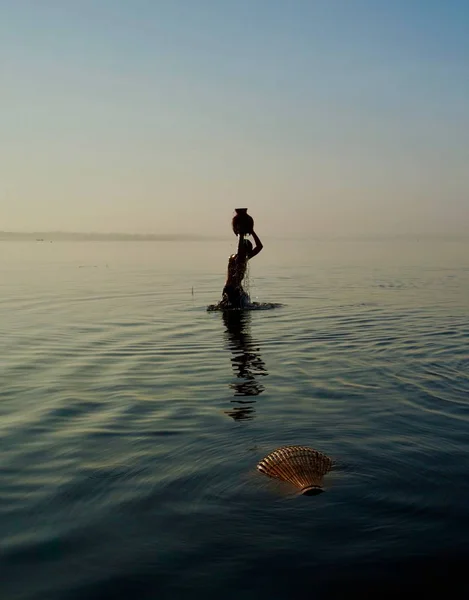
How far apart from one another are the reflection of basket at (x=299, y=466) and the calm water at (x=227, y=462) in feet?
0.56

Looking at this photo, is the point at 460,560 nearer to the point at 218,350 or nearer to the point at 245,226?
the point at 218,350

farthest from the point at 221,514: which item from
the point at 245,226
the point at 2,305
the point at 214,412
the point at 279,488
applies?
the point at 2,305

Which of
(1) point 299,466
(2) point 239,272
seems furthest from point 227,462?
(2) point 239,272

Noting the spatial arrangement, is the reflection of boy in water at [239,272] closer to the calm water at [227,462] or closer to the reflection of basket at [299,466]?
the calm water at [227,462]

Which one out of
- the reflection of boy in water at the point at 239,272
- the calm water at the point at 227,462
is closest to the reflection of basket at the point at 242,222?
the reflection of boy in water at the point at 239,272

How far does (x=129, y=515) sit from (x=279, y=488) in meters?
1.61

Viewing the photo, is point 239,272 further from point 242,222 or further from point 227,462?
point 227,462

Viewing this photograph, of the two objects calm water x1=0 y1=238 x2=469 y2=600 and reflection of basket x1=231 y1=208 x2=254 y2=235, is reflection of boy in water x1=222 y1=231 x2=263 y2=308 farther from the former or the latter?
calm water x1=0 y1=238 x2=469 y2=600

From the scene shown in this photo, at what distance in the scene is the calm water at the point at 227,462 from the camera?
5297mm

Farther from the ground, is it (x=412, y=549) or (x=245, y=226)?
(x=245, y=226)

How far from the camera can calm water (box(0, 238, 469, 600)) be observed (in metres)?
5.30

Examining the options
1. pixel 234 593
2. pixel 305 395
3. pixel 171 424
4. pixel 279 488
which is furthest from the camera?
pixel 305 395

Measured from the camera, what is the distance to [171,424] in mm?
9398

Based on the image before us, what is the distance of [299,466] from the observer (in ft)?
24.0
